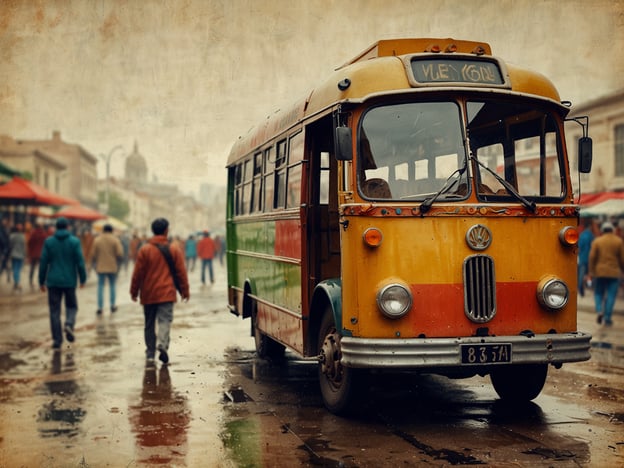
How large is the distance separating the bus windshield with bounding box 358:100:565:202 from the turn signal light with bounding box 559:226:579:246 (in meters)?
0.30

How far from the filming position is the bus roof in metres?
7.38

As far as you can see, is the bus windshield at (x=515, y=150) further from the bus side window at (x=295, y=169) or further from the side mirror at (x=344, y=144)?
the bus side window at (x=295, y=169)

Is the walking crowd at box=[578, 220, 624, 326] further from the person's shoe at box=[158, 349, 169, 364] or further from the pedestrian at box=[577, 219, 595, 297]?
the person's shoe at box=[158, 349, 169, 364]

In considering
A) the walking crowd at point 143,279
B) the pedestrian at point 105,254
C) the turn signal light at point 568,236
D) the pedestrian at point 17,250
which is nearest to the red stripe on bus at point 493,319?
the turn signal light at point 568,236

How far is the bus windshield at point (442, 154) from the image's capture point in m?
7.27

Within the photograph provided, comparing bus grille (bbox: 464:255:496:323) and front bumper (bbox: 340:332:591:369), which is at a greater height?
bus grille (bbox: 464:255:496:323)

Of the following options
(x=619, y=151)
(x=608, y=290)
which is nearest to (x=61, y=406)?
(x=608, y=290)

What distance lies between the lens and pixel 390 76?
7.39m

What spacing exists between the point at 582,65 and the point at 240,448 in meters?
19.6

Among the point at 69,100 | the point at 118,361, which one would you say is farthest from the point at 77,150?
the point at 118,361

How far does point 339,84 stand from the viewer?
7.48m

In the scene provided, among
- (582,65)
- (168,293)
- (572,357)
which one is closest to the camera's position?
(572,357)

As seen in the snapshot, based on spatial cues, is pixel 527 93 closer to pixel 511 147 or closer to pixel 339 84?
pixel 511 147

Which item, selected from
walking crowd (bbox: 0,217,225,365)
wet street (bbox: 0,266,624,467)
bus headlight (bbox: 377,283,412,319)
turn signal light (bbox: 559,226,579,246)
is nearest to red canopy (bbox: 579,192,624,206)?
wet street (bbox: 0,266,624,467)
